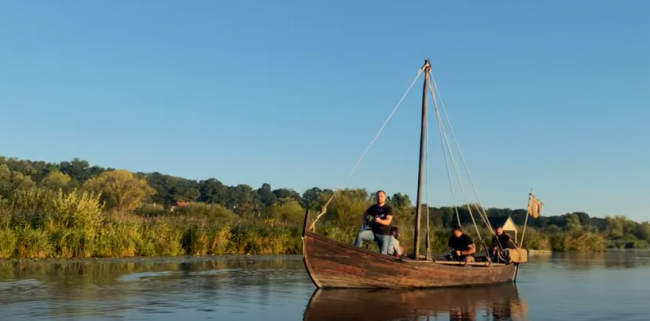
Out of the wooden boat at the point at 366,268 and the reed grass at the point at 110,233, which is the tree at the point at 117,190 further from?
the wooden boat at the point at 366,268

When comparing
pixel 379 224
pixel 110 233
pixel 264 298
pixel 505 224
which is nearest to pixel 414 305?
pixel 264 298

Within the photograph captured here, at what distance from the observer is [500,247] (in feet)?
65.7

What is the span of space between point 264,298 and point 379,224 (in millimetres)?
3449

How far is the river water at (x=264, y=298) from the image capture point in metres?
11.6

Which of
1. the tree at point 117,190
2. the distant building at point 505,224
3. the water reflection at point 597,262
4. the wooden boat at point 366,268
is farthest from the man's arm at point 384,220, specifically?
the tree at point 117,190

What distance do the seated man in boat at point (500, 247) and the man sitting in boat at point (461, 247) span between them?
1619mm

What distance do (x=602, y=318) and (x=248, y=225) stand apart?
22957mm

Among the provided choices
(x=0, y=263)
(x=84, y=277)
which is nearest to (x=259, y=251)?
(x=0, y=263)

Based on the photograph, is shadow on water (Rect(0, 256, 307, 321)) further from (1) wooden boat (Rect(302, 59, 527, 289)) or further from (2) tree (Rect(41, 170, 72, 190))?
(2) tree (Rect(41, 170, 72, 190))

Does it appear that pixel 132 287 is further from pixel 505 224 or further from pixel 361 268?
pixel 505 224

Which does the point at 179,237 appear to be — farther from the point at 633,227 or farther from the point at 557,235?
the point at 633,227

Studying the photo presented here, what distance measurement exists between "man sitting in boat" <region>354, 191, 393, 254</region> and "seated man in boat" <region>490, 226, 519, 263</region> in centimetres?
503

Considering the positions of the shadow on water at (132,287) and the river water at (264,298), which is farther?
the shadow on water at (132,287)

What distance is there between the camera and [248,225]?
33125 mm
